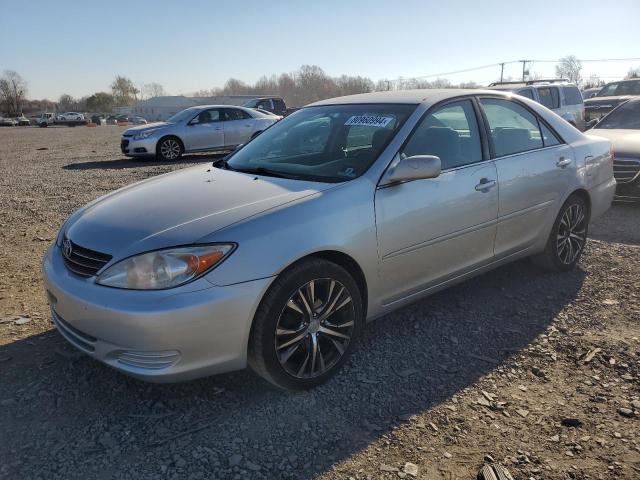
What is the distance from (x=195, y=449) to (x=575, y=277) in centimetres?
366

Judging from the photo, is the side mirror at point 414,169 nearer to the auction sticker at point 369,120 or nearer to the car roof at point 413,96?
the auction sticker at point 369,120

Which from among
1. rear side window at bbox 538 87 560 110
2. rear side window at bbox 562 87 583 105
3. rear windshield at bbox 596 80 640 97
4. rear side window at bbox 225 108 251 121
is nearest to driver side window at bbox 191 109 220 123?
rear side window at bbox 225 108 251 121

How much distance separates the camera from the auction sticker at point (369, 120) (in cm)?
351

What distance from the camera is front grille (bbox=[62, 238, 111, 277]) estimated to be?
270 centimetres

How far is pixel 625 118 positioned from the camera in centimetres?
862

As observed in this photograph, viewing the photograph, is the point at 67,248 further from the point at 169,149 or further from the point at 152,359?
the point at 169,149

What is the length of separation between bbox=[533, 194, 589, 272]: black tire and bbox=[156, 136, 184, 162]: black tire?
36.1 ft

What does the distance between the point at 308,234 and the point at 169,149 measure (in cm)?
1186

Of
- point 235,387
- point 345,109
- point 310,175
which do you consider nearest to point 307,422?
point 235,387

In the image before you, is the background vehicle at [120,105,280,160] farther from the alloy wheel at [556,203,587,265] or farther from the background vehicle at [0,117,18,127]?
the background vehicle at [0,117,18,127]

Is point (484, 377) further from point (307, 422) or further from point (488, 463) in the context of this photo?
point (307, 422)

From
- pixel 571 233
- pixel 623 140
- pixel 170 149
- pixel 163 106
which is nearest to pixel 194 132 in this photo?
pixel 170 149

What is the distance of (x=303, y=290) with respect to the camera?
2787 mm

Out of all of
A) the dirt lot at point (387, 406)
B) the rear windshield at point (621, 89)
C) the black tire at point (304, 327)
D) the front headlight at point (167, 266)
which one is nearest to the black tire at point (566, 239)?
the dirt lot at point (387, 406)
